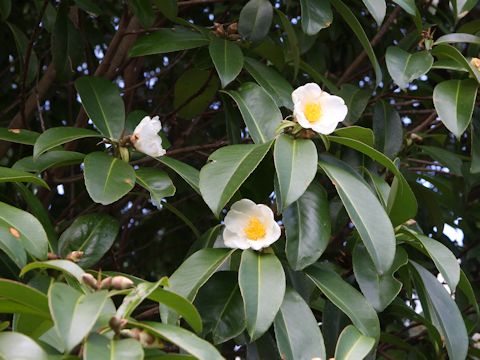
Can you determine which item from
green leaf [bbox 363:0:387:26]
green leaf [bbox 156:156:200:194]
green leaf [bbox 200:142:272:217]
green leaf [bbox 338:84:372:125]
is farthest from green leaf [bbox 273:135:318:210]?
green leaf [bbox 338:84:372:125]

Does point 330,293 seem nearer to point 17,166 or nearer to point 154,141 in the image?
point 154,141

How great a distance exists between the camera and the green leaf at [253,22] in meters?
1.56

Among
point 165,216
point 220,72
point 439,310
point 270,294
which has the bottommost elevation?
point 165,216

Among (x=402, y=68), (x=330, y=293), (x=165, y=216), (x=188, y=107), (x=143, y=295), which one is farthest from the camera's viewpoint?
(x=165, y=216)

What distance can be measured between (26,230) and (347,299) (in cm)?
48

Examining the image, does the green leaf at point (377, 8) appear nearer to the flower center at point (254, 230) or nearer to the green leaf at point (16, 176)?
the flower center at point (254, 230)

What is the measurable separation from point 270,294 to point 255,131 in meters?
0.32

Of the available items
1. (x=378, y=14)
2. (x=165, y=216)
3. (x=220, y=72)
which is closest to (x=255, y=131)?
(x=220, y=72)

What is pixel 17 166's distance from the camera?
53.1 inches

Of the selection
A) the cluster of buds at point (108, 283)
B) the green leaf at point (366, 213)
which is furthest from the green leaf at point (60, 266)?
the green leaf at point (366, 213)

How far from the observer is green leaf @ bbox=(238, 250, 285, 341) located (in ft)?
3.69

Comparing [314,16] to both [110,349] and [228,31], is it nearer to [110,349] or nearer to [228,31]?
[228,31]

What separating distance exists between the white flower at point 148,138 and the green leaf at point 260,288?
0.79 feet

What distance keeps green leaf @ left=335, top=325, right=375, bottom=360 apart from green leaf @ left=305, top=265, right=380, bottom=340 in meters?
0.03
